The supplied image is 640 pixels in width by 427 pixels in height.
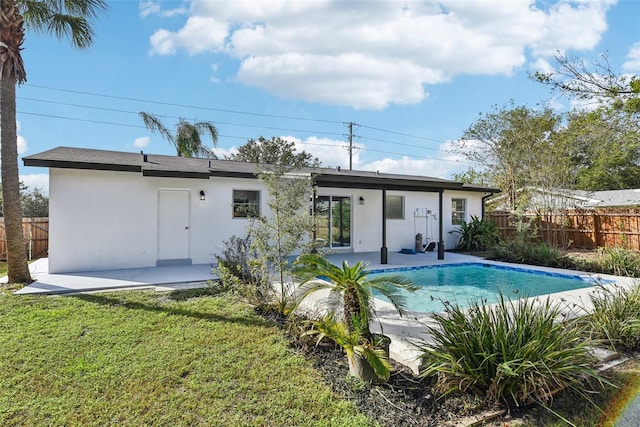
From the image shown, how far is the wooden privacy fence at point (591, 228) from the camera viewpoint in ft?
49.6

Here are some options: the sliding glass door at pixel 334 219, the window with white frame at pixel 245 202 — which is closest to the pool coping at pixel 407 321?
A: the window with white frame at pixel 245 202

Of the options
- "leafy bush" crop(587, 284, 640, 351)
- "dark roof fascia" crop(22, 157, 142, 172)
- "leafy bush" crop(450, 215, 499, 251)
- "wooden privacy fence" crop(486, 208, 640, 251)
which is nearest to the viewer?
"leafy bush" crop(587, 284, 640, 351)

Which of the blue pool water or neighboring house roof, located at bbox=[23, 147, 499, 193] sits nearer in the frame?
the blue pool water

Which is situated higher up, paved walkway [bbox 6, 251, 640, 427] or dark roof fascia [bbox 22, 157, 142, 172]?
dark roof fascia [bbox 22, 157, 142, 172]

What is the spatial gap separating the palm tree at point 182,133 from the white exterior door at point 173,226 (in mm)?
10535

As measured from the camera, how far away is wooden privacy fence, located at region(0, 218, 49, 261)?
41.1ft

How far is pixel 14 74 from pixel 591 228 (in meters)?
22.4

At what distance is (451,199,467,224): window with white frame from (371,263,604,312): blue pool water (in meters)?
4.69

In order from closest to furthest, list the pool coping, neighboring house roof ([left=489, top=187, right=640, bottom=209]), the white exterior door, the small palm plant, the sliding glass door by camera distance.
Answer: the small palm plant, the pool coping, the white exterior door, the sliding glass door, neighboring house roof ([left=489, top=187, right=640, bottom=209])

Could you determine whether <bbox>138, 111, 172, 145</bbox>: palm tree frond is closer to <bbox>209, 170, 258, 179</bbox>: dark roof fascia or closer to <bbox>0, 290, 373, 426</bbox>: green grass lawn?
<bbox>209, 170, 258, 179</bbox>: dark roof fascia

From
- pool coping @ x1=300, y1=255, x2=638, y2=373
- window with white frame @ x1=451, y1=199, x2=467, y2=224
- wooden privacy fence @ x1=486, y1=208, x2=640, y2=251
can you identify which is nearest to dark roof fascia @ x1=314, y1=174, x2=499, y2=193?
window with white frame @ x1=451, y1=199, x2=467, y2=224

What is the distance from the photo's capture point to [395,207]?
15.3 m

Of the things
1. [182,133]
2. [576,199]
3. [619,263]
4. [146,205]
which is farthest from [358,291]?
[182,133]

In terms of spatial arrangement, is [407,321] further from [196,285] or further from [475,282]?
[475,282]
